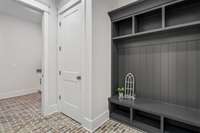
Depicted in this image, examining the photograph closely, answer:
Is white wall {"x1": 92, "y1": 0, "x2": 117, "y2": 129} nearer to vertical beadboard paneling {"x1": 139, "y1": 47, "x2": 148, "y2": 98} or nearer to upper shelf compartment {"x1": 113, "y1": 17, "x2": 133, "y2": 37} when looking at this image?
upper shelf compartment {"x1": 113, "y1": 17, "x2": 133, "y2": 37}

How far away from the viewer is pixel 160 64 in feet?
7.27

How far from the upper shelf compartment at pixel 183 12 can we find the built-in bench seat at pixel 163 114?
140cm

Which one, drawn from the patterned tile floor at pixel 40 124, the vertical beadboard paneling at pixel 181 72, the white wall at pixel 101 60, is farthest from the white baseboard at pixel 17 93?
the vertical beadboard paneling at pixel 181 72

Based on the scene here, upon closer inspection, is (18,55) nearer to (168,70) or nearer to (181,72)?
(168,70)

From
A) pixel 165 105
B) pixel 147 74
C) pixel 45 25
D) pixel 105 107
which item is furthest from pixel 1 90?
pixel 165 105

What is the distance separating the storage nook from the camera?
186 centimetres

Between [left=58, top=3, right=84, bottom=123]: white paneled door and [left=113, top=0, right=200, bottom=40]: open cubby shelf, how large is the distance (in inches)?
31.3

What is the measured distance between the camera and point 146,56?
238 cm

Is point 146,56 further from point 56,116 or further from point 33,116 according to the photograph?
point 33,116

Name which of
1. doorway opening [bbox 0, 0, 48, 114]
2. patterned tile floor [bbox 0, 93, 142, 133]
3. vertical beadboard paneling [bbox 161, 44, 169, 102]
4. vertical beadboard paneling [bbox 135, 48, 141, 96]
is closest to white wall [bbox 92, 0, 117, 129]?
patterned tile floor [bbox 0, 93, 142, 133]

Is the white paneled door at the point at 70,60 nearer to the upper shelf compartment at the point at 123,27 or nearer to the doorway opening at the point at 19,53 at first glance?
the upper shelf compartment at the point at 123,27

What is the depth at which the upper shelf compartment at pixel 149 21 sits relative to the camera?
221cm

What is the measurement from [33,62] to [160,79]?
447 cm

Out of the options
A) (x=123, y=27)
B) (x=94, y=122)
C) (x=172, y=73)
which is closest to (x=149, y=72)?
(x=172, y=73)
